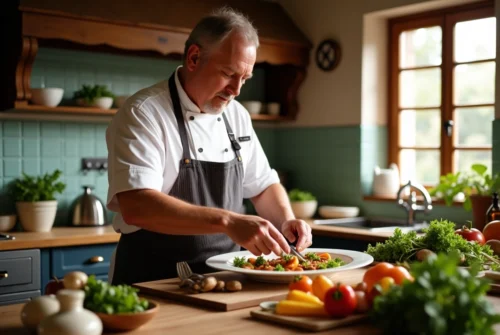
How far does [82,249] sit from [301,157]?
1.89 meters

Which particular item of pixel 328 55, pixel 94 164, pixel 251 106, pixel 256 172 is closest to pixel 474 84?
pixel 328 55

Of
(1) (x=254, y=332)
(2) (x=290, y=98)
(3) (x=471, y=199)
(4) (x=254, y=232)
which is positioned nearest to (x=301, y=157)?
(2) (x=290, y=98)

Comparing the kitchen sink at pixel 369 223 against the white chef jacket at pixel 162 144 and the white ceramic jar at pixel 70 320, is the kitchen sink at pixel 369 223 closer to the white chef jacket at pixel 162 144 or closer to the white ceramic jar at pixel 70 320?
the white chef jacket at pixel 162 144

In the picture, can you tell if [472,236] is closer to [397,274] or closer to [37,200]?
[397,274]

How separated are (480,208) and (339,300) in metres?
2.23

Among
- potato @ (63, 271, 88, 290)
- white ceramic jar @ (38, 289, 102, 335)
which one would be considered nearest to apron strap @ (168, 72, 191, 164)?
potato @ (63, 271, 88, 290)

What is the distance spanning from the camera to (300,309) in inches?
60.1

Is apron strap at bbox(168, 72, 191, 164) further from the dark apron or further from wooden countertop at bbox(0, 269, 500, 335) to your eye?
wooden countertop at bbox(0, 269, 500, 335)

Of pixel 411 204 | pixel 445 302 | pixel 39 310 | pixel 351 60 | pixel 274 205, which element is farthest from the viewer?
pixel 351 60

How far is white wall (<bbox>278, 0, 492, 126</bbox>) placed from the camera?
170 inches

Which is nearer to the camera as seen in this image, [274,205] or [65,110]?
[274,205]

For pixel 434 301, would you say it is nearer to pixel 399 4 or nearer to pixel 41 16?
pixel 41 16

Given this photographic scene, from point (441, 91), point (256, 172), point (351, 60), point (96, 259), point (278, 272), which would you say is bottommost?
point (96, 259)

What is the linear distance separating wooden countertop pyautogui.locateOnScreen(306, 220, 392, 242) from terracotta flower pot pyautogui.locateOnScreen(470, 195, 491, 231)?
0.46 meters
